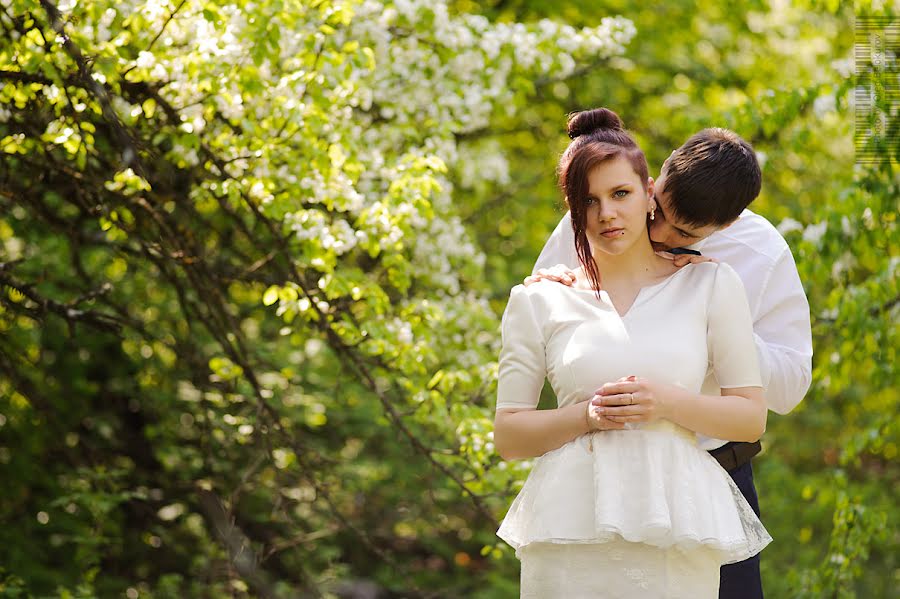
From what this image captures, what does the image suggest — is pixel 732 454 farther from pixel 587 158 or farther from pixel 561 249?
pixel 587 158

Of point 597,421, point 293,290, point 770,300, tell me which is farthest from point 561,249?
point 293,290

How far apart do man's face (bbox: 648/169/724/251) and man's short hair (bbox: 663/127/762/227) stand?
0.04 ft

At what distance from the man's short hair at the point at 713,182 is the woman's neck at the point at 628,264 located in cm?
14

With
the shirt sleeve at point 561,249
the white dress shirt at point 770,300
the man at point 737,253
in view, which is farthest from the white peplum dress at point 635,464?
the shirt sleeve at point 561,249

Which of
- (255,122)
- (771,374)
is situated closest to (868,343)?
(771,374)

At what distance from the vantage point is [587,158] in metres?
2.24

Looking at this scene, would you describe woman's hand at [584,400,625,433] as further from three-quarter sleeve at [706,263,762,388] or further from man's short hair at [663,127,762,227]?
man's short hair at [663,127,762,227]

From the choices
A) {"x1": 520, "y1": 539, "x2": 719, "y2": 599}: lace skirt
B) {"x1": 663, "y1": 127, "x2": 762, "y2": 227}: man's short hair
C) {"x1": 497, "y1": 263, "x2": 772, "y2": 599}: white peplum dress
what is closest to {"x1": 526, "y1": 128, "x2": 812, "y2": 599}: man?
{"x1": 663, "y1": 127, "x2": 762, "y2": 227}: man's short hair

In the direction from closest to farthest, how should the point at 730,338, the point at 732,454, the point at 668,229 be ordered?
the point at 730,338, the point at 668,229, the point at 732,454

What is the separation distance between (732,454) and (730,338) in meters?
0.53

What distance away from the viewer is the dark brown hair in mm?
2248

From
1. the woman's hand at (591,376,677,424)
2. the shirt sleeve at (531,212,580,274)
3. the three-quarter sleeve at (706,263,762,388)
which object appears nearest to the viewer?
the woman's hand at (591,376,677,424)

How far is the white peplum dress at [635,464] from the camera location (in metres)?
2.14

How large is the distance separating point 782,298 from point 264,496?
13.0 ft
